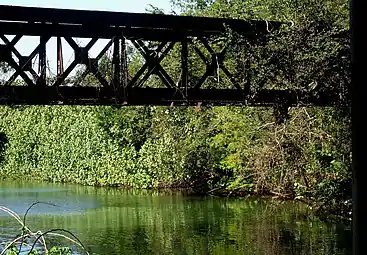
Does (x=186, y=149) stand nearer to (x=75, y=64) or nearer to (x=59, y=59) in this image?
(x=75, y=64)

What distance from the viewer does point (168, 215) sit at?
23.4 meters

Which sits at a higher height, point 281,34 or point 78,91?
point 281,34

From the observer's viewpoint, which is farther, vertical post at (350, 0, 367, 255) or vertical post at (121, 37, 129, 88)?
vertical post at (121, 37, 129, 88)

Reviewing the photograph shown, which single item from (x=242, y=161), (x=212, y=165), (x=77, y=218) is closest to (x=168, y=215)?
(x=77, y=218)

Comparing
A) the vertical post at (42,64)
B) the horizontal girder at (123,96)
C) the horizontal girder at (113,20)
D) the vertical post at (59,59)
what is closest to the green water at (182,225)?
the horizontal girder at (123,96)

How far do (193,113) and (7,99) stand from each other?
18958 mm

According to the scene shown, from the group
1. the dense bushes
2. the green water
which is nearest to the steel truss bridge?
the green water

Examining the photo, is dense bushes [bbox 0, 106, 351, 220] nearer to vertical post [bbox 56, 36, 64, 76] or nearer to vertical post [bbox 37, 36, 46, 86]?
vertical post [bbox 56, 36, 64, 76]

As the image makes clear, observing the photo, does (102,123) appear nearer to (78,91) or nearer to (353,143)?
(78,91)

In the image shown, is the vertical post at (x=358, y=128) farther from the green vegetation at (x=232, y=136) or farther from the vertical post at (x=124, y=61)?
the green vegetation at (x=232, y=136)

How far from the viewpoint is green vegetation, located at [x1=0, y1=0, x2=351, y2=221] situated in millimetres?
18047

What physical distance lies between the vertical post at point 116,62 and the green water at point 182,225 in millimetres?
3989

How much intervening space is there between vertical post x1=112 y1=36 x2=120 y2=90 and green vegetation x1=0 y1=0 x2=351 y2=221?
3141 mm

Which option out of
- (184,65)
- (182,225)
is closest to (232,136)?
(182,225)
